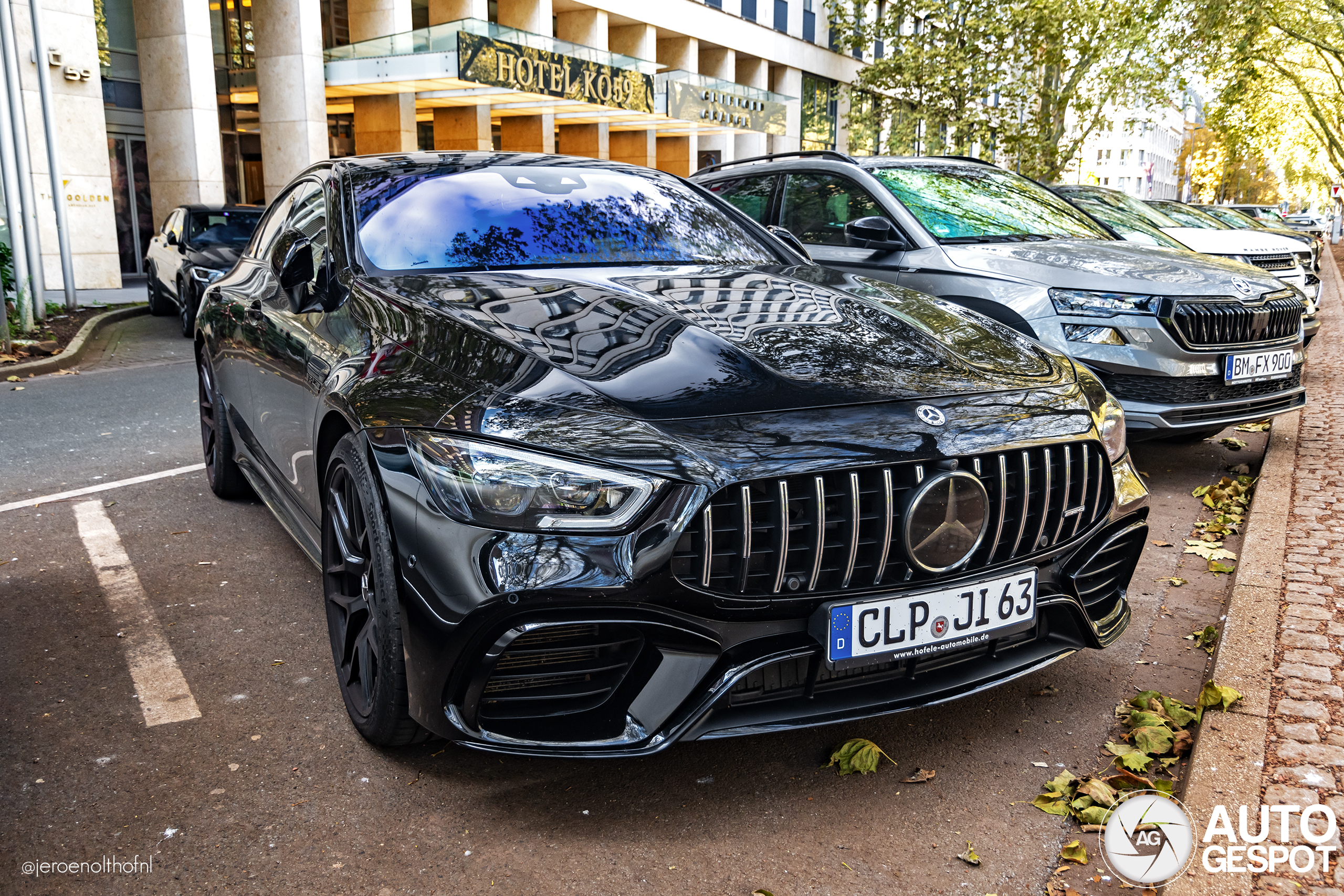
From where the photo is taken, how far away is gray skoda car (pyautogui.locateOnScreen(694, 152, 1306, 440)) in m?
5.31

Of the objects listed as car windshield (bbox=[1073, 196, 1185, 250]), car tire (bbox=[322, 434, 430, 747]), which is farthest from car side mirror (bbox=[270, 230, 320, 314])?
car windshield (bbox=[1073, 196, 1185, 250])

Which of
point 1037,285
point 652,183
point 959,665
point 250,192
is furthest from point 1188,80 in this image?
point 959,665

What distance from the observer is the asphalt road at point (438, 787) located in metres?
2.36

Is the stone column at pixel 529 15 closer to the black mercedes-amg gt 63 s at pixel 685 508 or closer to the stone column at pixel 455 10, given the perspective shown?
the stone column at pixel 455 10

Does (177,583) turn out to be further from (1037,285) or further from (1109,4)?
(1109,4)

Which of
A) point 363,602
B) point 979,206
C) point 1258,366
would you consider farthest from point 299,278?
point 1258,366

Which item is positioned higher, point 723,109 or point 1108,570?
point 723,109

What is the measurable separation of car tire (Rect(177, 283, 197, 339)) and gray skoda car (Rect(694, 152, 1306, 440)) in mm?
7625

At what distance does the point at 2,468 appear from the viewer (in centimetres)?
594

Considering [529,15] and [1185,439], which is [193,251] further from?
[529,15]

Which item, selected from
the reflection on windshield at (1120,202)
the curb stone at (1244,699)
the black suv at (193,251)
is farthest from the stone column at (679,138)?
the curb stone at (1244,699)

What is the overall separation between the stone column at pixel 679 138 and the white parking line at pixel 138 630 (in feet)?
94.5

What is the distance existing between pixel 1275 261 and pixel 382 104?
1875cm

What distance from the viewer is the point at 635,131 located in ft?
105
